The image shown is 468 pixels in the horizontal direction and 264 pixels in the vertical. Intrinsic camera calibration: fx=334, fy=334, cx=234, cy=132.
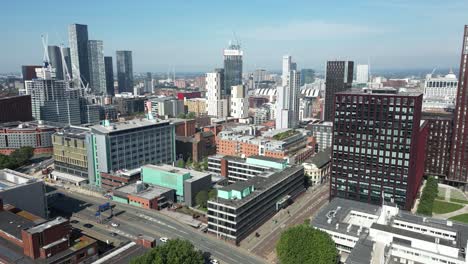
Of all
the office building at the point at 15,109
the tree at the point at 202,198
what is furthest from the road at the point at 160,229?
the office building at the point at 15,109

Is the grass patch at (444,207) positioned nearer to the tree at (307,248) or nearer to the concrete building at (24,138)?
the tree at (307,248)

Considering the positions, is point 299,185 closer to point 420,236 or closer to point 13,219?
point 420,236

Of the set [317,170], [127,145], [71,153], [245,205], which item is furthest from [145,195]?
[317,170]

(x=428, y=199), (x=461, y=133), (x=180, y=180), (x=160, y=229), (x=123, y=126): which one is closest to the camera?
(x=160, y=229)

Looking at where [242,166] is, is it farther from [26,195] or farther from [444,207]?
[444,207]

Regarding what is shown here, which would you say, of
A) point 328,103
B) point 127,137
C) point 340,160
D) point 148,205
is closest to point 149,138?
point 127,137

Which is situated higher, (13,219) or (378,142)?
(378,142)
